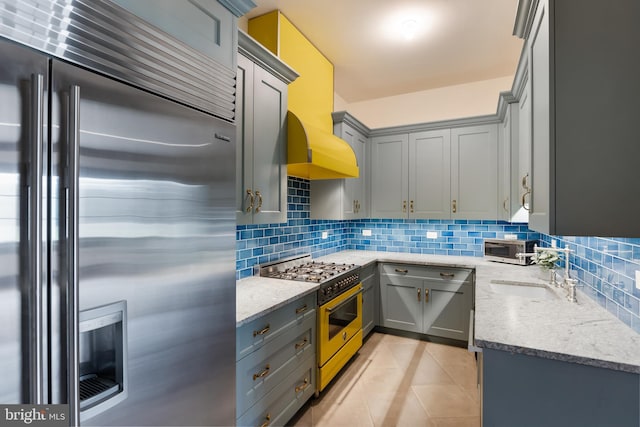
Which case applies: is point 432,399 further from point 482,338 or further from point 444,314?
point 482,338

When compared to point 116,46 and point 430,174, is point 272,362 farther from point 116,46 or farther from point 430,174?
point 430,174

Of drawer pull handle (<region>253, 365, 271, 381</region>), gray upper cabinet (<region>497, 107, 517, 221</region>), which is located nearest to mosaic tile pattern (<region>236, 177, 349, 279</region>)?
drawer pull handle (<region>253, 365, 271, 381</region>)

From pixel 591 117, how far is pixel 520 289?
163 centimetres

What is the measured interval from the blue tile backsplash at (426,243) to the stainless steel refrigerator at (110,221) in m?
1.22

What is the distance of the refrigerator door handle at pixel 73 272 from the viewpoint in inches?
28.7

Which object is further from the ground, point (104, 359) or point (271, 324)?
point (104, 359)

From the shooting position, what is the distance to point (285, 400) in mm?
1919

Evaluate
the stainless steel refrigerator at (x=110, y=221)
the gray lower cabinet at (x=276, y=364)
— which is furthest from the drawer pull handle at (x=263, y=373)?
the stainless steel refrigerator at (x=110, y=221)

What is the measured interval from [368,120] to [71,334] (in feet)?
13.0

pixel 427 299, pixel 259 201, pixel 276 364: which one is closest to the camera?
pixel 276 364

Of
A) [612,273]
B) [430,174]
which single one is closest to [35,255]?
[612,273]

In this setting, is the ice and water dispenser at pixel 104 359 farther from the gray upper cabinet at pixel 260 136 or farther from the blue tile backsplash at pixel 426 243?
the blue tile backsplash at pixel 426 243

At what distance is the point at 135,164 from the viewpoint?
902mm

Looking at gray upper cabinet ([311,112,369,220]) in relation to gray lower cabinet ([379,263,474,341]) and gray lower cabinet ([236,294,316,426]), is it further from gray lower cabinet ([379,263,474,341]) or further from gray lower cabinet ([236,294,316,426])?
gray lower cabinet ([236,294,316,426])
